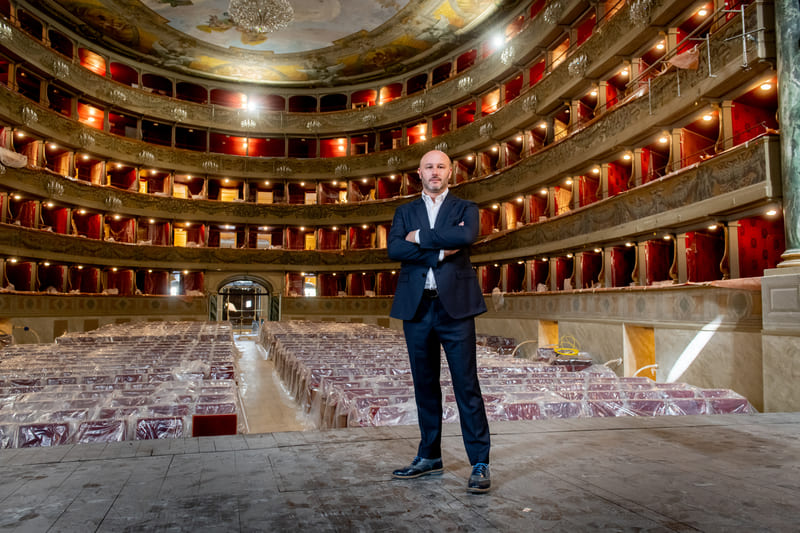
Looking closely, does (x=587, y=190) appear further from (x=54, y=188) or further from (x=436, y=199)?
(x=54, y=188)

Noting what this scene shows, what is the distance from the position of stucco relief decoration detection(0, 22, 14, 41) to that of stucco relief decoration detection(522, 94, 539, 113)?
2218 centimetres

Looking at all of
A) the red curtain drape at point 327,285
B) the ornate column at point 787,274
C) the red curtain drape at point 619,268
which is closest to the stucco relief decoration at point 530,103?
the red curtain drape at point 619,268

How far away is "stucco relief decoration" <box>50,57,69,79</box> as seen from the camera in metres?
27.2

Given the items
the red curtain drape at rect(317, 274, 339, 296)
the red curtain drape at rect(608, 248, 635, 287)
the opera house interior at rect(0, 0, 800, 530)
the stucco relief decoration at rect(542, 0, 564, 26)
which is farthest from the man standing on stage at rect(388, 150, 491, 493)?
the red curtain drape at rect(317, 274, 339, 296)

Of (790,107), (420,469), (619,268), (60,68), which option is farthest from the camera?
(60,68)

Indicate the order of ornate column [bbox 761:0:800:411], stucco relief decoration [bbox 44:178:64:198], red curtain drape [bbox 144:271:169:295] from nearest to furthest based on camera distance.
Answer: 1. ornate column [bbox 761:0:800:411]
2. stucco relief decoration [bbox 44:178:64:198]
3. red curtain drape [bbox 144:271:169:295]

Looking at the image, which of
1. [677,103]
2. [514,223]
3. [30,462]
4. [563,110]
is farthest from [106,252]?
[30,462]

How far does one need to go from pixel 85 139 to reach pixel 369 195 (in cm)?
1597

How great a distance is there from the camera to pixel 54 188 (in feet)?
88.0

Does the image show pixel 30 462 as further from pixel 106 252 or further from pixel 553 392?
pixel 106 252

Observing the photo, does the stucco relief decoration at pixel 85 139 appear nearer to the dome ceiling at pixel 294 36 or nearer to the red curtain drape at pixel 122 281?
the dome ceiling at pixel 294 36

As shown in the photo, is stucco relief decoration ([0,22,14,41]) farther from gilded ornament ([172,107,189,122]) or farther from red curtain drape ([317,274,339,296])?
red curtain drape ([317,274,339,296])

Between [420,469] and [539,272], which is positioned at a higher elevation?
[539,272]

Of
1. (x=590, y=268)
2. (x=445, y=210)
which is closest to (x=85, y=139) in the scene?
(x=590, y=268)
